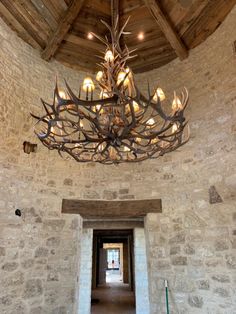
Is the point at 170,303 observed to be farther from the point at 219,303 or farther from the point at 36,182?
the point at 36,182

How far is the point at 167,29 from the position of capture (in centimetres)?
361

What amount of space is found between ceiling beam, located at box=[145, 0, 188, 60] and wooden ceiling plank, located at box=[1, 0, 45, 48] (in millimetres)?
1825

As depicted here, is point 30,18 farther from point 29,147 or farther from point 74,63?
point 29,147

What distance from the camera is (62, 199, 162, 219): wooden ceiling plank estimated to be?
138 inches

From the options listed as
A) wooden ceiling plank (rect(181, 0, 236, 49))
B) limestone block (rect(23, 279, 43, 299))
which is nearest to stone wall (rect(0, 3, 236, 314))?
limestone block (rect(23, 279, 43, 299))

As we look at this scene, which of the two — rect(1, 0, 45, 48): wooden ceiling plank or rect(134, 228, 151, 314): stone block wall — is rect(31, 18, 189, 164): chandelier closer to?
rect(1, 0, 45, 48): wooden ceiling plank

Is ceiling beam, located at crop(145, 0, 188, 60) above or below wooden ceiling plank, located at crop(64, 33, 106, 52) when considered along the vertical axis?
below

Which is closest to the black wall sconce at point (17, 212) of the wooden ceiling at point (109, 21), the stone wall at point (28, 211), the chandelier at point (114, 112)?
the stone wall at point (28, 211)

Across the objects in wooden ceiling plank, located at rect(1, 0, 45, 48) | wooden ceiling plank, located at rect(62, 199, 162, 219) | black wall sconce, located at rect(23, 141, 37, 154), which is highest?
wooden ceiling plank, located at rect(1, 0, 45, 48)

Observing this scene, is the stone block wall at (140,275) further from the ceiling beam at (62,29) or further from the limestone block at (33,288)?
the ceiling beam at (62,29)

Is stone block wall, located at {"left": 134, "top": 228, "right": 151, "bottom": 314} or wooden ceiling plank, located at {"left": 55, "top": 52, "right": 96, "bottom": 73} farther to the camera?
stone block wall, located at {"left": 134, "top": 228, "right": 151, "bottom": 314}

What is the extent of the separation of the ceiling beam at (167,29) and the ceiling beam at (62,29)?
1024 millimetres

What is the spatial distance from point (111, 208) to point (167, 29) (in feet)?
9.69

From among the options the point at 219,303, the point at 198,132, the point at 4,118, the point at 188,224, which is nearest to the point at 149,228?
the point at 188,224
